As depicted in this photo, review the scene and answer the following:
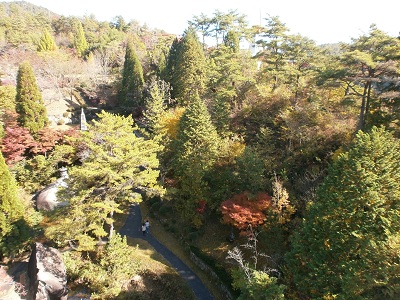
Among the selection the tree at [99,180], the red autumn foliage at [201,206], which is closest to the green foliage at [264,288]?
the red autumn foliage at [201,206]

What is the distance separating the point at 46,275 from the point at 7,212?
4.47 metres

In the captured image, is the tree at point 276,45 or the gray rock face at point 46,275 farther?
the tree at point 276,45

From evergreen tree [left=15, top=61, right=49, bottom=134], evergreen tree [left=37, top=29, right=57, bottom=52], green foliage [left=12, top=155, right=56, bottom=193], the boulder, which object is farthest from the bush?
evergreen tree [left=37, top=29, right=57, bottom=52]

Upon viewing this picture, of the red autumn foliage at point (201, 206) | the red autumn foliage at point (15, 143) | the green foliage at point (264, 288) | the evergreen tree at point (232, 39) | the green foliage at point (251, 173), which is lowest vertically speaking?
the green foliage at point (264, 288)

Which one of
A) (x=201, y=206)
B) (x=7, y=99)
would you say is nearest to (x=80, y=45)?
(x=7, y=99)

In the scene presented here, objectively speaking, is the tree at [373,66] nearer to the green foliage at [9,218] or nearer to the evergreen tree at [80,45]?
the green foliage at [9,218]

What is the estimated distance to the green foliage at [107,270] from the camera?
1529 cm

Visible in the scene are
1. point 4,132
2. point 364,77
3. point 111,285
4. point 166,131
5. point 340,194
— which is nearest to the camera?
point 340,194

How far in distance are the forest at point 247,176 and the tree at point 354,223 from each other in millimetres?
53

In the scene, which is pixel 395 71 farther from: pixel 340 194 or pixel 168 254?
pixel 168 254

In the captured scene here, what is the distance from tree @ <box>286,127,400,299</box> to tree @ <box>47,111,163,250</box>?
10220 millimetres

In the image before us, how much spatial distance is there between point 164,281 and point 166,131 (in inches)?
476

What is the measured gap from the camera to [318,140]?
67.1 feet

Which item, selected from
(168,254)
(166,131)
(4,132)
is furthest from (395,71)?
(4,132)
